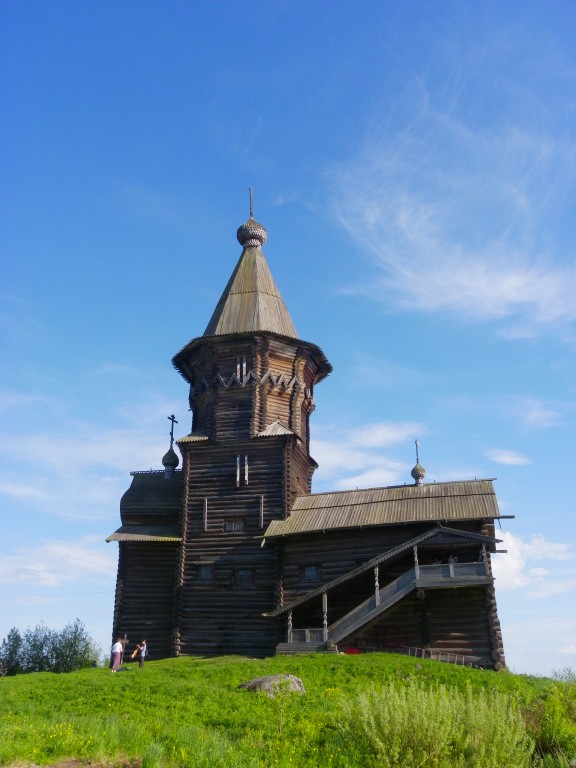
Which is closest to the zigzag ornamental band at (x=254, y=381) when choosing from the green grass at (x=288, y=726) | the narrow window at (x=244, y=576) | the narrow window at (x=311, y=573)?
the narrow window at (x=244, y=576)

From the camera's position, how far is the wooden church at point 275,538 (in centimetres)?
2405

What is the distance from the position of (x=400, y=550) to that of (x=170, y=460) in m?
14.5

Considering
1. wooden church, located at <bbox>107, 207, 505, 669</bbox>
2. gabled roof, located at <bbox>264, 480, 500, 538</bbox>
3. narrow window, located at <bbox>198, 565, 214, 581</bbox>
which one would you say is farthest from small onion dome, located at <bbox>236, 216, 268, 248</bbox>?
narrow window, located at <bbox>198, 565, 214, 581</bbox>

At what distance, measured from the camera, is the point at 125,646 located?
29.1 metres

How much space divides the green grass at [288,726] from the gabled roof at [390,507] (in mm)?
9135

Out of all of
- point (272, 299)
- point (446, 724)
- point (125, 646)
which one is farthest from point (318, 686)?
point (272, 299)

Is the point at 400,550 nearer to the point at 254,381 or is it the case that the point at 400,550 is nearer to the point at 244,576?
the point at 244,576

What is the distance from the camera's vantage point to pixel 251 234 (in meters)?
38.0

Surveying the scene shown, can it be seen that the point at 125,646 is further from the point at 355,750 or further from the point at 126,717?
the point at 355,750

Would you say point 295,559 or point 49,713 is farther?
point 295,559

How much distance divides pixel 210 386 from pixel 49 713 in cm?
1878

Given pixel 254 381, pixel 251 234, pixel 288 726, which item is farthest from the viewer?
pixel 251 234

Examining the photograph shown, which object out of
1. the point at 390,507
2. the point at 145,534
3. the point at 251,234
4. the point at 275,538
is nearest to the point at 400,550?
the point at 390,507

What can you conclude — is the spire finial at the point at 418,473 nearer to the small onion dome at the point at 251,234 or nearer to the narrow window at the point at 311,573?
the narrow window at the point at 311,573
